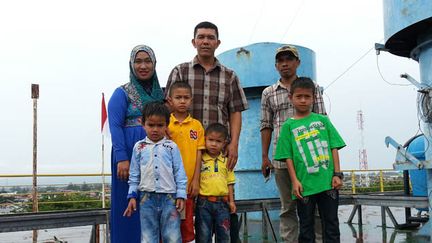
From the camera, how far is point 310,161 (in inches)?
123

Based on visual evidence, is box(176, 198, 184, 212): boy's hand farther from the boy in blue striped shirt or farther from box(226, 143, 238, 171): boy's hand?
box(226, 143, 238, 171): boy's hand

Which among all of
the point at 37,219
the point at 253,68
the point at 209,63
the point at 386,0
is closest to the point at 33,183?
the point at 37,219

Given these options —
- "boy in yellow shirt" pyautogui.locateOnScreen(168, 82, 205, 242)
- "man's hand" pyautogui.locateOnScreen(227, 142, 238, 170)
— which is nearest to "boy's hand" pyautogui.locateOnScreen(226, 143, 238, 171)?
"man's hand" pyautogui.locateOnScreen(227, 142, 238, 170)

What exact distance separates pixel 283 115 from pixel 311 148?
0.66 metres

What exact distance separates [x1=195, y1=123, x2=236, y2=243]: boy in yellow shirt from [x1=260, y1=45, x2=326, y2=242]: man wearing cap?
64 centimetres

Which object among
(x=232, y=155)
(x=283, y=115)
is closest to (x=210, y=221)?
(x=232, y=155)

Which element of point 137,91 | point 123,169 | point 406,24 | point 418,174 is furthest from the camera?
point 418,174

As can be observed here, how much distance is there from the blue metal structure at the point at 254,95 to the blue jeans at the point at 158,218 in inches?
253

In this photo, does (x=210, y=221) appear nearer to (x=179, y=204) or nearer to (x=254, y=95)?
(x=179, y=204)

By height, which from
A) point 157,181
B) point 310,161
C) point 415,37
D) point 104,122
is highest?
point 415,37

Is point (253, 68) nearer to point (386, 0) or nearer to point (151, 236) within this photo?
point (386, 0)

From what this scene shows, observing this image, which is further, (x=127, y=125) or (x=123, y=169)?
(x=127, y=125)

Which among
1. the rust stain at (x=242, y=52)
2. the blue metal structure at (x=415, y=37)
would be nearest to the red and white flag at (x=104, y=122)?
the rust stain at (x=242, y=52)

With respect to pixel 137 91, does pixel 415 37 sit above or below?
above
